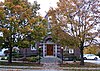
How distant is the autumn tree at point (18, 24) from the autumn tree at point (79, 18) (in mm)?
2911

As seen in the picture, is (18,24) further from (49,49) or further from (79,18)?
(49,49)

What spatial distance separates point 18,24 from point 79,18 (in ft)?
28.8

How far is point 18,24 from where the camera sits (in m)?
37.7

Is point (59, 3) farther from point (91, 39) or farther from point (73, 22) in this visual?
point (91, 39)

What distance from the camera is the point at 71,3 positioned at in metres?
38.2

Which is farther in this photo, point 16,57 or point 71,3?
point 16,57

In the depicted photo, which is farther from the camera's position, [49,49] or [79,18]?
[49,49]

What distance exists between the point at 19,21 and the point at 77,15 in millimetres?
8386

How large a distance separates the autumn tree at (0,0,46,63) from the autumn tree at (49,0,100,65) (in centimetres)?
291

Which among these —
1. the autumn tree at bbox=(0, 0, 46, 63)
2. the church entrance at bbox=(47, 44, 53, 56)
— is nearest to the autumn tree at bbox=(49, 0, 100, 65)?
the autumn tree at bbox=(0, 0, 46, 63)

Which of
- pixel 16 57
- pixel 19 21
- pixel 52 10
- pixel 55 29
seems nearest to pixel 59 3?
pixel 52 10

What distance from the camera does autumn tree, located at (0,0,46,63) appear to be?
122ft

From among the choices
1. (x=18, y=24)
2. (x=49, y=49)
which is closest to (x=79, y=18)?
(x=18, y=24)

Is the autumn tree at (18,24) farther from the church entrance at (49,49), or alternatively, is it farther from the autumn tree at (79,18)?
the church entrance at (49,49)
